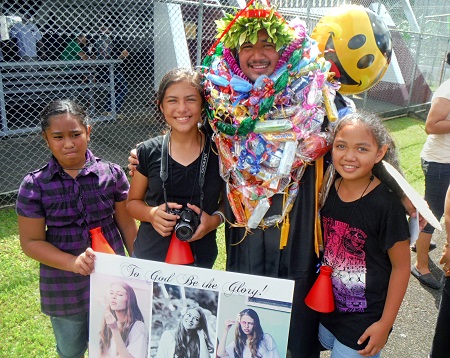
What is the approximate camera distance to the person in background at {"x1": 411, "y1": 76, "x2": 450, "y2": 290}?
10.5ft

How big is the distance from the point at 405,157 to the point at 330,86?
5586 millimetres

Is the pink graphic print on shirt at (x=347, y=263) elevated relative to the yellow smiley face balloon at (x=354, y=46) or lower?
lower

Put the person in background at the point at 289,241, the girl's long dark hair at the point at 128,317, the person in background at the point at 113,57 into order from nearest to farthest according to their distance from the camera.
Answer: the girl's long dark hair at the point at 128,317
the person in background at the point at 289,241
the person in background at the point at 113,57

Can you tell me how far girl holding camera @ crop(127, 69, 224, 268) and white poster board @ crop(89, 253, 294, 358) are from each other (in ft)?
0.73

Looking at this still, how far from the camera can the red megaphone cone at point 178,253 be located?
66.6 inches

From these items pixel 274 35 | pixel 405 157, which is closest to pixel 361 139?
pixel 274 35

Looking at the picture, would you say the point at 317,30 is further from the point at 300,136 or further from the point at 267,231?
the point at 267,231

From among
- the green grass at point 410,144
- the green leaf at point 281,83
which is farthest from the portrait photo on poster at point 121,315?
the green grass at point 410,144

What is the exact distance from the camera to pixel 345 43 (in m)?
2.01

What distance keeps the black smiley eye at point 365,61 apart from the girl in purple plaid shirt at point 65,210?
1291 mm

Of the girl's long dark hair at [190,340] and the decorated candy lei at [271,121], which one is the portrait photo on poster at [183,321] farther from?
the decorated candy lei at [271,121]

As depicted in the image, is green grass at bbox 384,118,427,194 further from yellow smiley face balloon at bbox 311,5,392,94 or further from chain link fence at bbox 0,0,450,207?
yellow smiley face balloon at bbox 311,5,392,94

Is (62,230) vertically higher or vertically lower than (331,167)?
lower

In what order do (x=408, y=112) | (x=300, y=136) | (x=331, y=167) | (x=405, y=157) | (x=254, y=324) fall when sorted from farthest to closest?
1. (x=408, y=112)
2. (x=405, y=157)
3. (x=331, y=167)
4. (x=300, y=136)
5. (x=254, y=324)
